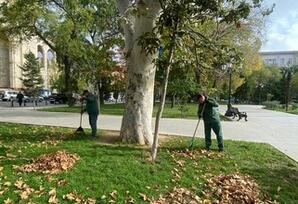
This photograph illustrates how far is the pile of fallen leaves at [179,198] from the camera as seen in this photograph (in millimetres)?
6355

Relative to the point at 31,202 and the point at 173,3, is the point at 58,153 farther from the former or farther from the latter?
the point at 173,3

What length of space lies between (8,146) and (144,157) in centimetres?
323

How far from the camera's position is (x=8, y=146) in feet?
29.0

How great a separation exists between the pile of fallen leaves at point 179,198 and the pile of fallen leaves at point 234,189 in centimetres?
33

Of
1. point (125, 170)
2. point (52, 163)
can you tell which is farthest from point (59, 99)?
point (125, 170)

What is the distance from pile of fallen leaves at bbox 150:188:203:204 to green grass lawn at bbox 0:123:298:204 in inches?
6.0

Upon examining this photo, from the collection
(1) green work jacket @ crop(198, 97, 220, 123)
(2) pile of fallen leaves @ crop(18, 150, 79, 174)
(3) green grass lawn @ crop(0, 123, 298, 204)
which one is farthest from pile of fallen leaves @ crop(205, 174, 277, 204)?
(2) pile of fallen leaves @ crop(18, 150, 79, 174)

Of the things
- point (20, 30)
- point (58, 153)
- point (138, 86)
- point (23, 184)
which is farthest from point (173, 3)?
point (20, 30)

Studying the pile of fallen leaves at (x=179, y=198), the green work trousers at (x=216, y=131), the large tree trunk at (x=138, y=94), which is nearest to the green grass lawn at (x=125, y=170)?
the pile of fallen leaves at (x=179, y=198)

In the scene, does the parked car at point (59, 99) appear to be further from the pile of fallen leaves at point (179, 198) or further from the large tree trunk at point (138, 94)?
the pile of fallen leaves at point (179, 198)

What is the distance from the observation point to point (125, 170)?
23.9ft

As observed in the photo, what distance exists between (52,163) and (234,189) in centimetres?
346

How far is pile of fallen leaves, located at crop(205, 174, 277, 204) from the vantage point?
681 centimetres

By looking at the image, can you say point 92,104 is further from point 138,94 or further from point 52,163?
point 52,163
